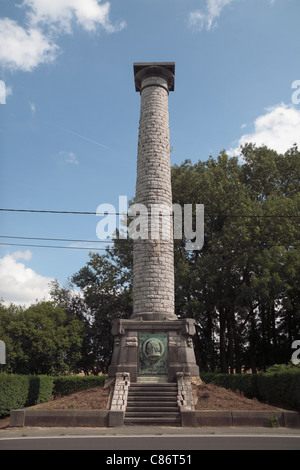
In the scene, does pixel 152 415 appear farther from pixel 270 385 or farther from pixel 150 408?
pixel 270 385

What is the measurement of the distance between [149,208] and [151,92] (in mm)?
6442

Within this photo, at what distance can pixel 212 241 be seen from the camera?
27.7m

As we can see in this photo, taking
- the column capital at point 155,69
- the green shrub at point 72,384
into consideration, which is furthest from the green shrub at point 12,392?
the column capital at point 155,69

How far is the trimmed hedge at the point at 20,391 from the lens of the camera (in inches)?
714

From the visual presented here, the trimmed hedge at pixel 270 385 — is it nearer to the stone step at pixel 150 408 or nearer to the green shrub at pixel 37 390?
the stone step at pixel 150 408

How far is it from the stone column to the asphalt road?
6.97 meters

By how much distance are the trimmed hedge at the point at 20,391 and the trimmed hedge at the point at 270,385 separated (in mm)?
8384

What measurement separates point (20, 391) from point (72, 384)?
13.2 ft

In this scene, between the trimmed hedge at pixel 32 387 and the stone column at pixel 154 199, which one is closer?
the stone column at pixel 154 199

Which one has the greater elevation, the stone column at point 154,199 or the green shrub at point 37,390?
the stone column at point 154,199

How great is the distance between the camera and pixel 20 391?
1909 centimetres

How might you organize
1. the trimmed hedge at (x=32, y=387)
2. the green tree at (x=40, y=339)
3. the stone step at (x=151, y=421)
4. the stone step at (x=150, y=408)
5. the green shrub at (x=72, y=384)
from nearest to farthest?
the stone step at (x=151, y=421), the stone step at (x=150, y=408), the trimmed hedge at (x=32, y=387), the green shrub at (x=72, y=384), the green tree at (x=40, y=339)

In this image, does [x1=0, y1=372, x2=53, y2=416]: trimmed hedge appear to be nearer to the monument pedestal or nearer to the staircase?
the monument pedestal
